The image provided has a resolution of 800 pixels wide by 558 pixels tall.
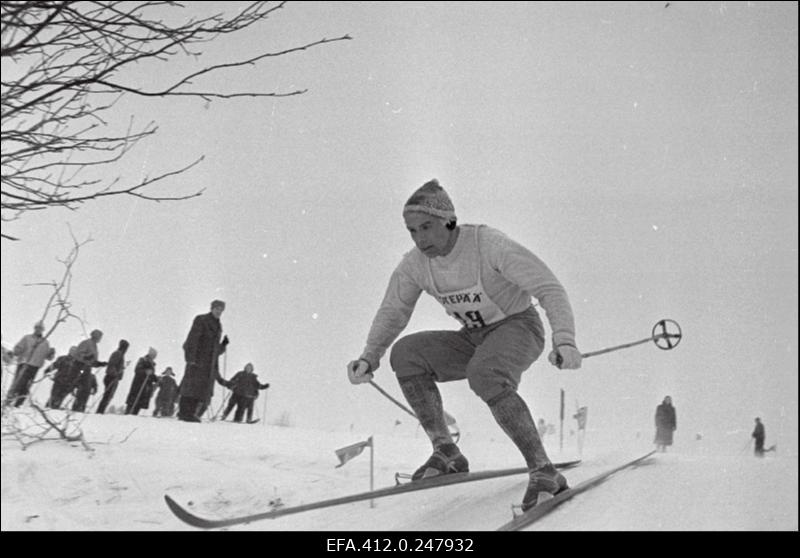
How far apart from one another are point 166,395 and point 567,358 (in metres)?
9.40

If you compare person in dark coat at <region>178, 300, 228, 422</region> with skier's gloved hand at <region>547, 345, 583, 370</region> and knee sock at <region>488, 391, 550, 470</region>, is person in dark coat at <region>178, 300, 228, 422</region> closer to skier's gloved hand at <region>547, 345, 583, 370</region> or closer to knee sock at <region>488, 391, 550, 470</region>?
knee sock at <region>488, 391, 550, 470</region>

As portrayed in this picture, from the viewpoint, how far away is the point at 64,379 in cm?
873

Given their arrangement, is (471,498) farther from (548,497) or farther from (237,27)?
(237,27)

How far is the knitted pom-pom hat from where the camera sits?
2932mm

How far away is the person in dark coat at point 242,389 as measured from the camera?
9.45 metres

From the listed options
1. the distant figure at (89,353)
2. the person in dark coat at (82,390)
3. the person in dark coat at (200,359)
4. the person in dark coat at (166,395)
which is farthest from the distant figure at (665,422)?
the person in dark coat at (82,390)

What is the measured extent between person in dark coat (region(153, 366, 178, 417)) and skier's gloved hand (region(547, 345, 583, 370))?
907 cm

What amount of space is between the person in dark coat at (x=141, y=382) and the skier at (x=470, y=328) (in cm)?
704

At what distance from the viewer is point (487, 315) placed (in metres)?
3.01

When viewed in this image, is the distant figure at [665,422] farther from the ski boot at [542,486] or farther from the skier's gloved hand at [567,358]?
the skier's gloved hand at [567,358]

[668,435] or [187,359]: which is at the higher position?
[187,359]

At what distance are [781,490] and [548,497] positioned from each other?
898 mm

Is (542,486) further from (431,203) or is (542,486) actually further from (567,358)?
(431,203)
